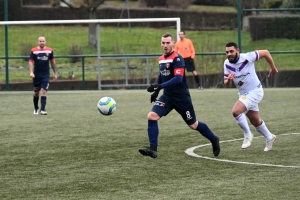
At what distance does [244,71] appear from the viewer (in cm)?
1102

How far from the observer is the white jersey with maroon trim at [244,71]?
11.0 meters

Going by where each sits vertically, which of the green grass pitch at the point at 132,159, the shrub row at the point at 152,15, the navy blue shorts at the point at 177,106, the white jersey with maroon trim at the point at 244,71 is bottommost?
the green grass pitch at the point at 132,159

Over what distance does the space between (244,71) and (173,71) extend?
1173 millimetres

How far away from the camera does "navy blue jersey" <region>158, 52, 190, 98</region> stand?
1038 centimetres

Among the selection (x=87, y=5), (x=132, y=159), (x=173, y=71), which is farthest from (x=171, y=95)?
(x=87, y=5)

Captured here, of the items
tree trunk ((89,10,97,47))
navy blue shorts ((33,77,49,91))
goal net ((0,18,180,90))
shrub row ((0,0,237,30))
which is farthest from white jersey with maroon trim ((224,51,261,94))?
tree trunk ((89,10,97,47))

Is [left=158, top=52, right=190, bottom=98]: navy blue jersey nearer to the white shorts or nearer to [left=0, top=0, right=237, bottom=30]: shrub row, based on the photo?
the white shorts

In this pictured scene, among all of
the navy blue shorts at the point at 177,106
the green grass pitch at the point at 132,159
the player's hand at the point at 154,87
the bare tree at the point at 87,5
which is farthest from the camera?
the bare tree at the point at 87,5

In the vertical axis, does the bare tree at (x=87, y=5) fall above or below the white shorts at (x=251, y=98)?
above

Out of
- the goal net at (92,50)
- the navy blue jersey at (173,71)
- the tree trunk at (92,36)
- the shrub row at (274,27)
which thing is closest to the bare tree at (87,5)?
the tree trunk at (92,36)

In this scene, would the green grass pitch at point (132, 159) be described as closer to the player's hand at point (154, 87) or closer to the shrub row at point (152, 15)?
the player's hand at point (154, 87)

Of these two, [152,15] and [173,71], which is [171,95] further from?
[152,15]

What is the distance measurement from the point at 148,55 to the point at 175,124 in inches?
479

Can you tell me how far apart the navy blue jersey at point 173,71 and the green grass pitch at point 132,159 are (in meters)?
0.89
